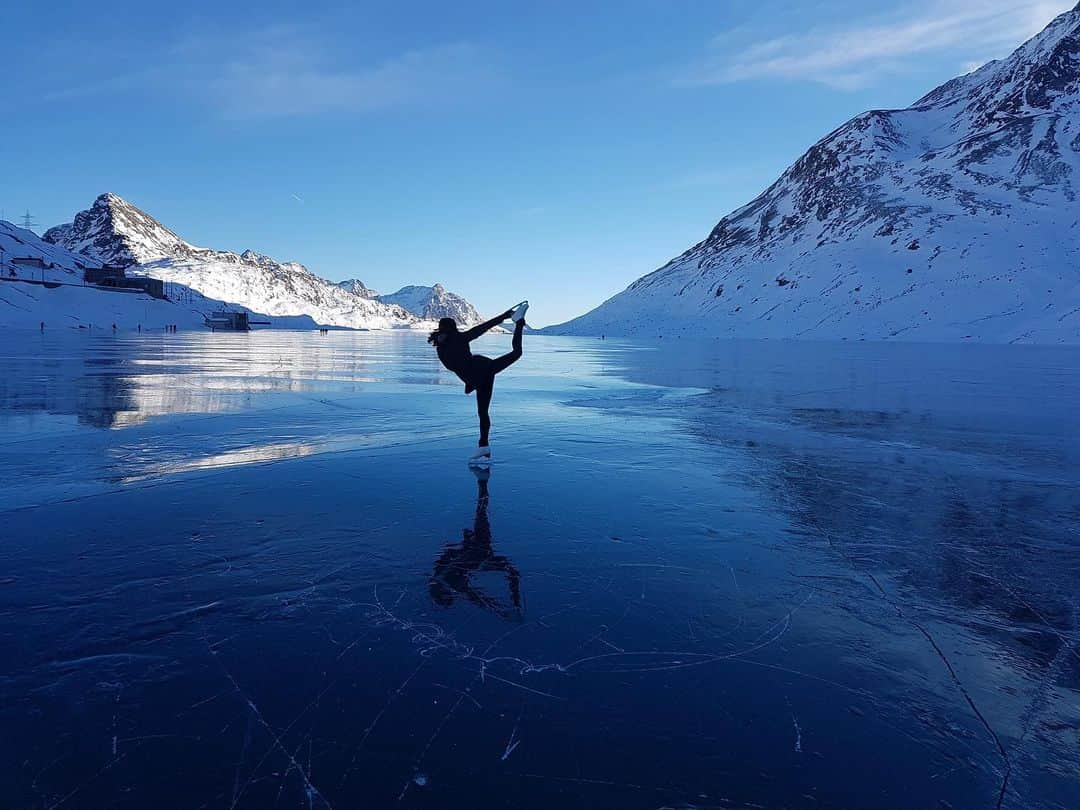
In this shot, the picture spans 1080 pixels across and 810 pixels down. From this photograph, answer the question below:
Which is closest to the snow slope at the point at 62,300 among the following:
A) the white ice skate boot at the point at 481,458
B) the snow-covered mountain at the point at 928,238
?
the white ice skate boot at the point at 481,458

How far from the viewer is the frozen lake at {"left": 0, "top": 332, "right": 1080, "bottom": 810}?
7.66ft

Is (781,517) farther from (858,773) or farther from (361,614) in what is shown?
(361,614)

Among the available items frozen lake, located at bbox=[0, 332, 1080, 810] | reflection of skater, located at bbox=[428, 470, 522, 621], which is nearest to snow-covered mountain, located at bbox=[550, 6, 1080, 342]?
frozen lake, located at bbox=[0, 332, 1080, 810]

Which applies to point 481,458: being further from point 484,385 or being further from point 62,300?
point 62,300

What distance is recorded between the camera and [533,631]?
3.42 meters

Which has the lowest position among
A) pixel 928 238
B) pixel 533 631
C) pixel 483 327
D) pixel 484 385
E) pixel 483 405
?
pixel 533 631

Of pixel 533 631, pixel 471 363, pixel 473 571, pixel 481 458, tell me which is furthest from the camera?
pixel 471 363

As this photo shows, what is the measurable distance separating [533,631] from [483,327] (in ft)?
18.0

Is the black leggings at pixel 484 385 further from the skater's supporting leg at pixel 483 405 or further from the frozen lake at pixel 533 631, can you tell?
the frozen lake at pixel 533 631

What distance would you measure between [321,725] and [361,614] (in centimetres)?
98

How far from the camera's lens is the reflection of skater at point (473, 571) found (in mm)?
3734

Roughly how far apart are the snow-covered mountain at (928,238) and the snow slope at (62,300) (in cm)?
11555

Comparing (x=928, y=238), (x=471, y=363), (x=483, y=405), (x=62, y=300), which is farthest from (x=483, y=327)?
(x=928, y=238)

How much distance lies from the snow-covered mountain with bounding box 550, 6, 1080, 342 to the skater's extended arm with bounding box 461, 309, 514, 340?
10928cm
